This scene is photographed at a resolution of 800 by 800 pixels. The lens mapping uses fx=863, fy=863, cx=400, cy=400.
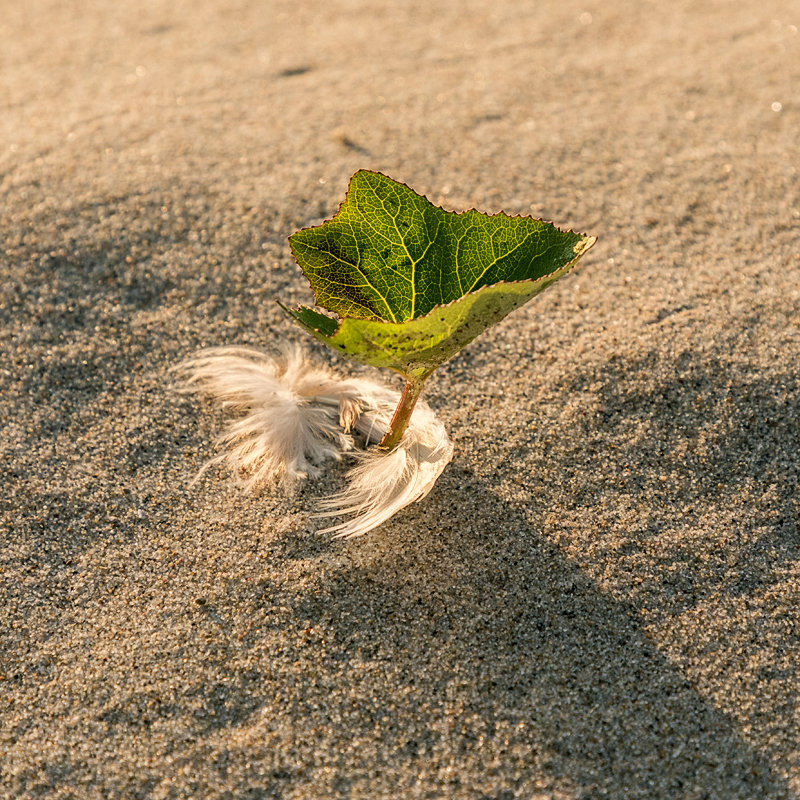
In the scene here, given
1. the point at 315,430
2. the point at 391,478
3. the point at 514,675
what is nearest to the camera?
the point at 514,675

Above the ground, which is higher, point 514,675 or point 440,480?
point 440,480

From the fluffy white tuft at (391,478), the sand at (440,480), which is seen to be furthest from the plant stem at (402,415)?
the sand at (440,480)

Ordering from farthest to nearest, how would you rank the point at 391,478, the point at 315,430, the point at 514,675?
the point at 315,430 < the point at 391,478 < the point at 514,675

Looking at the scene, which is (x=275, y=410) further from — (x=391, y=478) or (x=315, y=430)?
(x=391, y=478)

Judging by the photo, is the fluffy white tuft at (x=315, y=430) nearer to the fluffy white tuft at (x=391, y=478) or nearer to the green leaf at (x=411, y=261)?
the fluffy white tuft at (x=391, y=478)

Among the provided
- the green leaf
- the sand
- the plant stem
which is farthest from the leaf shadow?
the green leaf

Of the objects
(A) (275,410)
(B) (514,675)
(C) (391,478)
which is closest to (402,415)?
(C) (391,478)

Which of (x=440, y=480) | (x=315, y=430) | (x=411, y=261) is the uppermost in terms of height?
(x=411, y=261)
